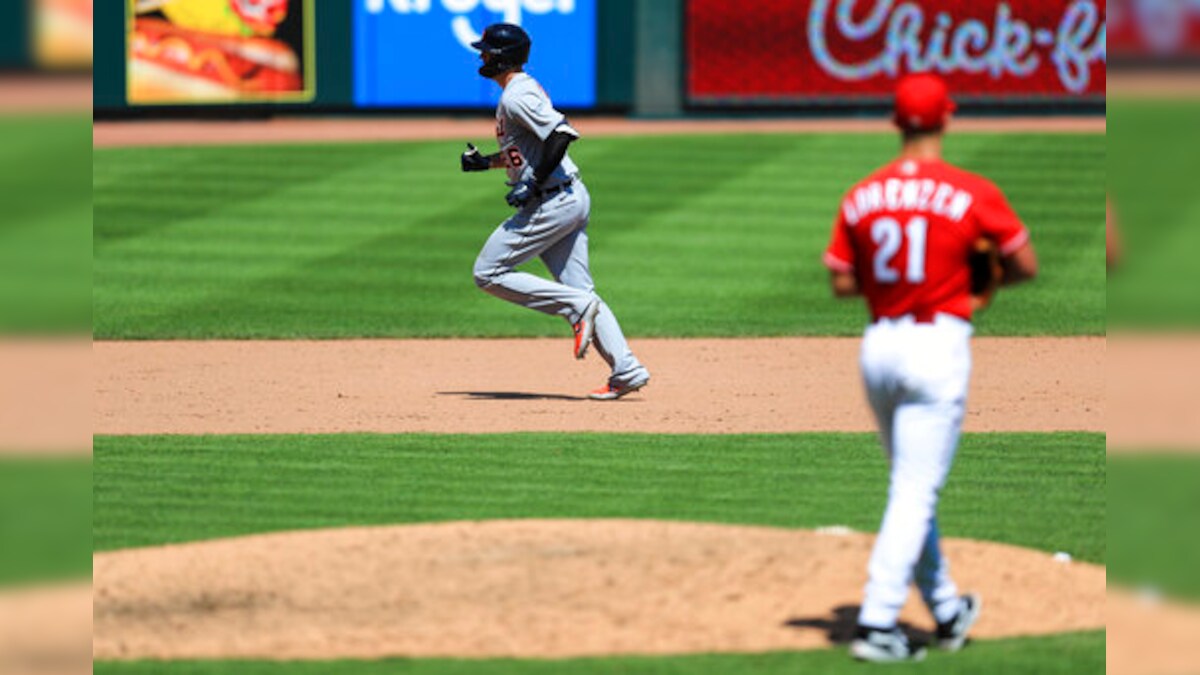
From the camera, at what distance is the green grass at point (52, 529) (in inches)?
166

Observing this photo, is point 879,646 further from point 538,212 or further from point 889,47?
point 889,47

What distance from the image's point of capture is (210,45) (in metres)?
24.2

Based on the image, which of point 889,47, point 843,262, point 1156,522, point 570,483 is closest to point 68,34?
point 843,262

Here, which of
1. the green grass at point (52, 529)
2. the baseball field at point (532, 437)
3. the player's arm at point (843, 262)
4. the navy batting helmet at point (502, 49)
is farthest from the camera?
the navy batting helmet at point (502, 49)

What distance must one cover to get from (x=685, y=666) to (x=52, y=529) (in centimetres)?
235

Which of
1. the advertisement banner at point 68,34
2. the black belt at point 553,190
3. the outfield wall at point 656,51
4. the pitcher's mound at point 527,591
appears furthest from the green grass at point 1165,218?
the advertisement banner at point 68,34

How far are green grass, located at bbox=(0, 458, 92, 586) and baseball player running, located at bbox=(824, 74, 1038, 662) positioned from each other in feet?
8.21

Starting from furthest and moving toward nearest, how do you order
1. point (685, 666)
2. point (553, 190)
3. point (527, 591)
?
1. point (553, 190)
2. point (527, 591)
3. point (685, 666)

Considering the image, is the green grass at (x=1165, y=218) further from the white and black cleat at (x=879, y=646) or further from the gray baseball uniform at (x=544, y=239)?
the white and black cleat at (x=879, y=646)

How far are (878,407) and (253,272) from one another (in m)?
10.8

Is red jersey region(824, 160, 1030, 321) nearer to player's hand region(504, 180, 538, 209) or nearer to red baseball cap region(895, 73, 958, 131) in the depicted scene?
red baseball cap region(895, 73, 958, 131)

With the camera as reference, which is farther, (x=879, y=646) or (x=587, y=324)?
(x=587, y=324)

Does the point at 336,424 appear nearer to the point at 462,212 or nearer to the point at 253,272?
the point at 253,272

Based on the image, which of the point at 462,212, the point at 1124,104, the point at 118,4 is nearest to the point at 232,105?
the point at 118,4
